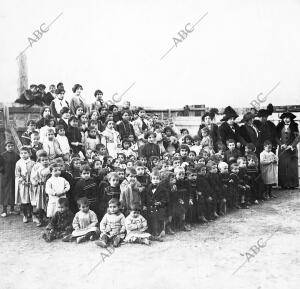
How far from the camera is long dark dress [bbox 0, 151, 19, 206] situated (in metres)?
7.39

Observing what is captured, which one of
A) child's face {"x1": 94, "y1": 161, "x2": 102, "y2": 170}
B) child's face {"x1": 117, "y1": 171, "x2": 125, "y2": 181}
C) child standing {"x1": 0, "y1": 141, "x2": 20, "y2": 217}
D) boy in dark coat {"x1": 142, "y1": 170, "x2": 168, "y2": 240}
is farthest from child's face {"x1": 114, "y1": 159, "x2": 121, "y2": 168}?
child standing {"x1": 0, "y1": 141, "x2": 20, "y2": 217}

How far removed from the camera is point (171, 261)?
A: 4871mm

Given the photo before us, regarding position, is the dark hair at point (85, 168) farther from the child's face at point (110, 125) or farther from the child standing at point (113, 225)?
the child's face at point (110, 125)

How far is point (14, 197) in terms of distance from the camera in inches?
294

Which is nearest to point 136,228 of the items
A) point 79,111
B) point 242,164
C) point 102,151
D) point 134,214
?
point 134,214

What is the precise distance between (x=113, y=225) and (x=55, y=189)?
1.21 metres

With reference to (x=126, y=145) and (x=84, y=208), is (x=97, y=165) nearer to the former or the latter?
(x=84, y=208)

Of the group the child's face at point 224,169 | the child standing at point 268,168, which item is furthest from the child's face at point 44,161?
the child standing at point 268,168

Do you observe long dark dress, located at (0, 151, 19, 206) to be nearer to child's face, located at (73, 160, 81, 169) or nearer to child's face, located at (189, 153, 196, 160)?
child's face, located at (73, 160, 81, 169)

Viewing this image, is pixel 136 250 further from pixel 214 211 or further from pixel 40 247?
pixel 214 211

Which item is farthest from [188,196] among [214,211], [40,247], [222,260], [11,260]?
[11,260]

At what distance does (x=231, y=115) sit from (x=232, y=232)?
152 inches

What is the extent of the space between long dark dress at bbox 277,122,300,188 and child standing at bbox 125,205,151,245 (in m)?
4.90

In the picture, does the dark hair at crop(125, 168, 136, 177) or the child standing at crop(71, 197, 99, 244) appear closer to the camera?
the child standing at crop(71, 197, 99, 244)
